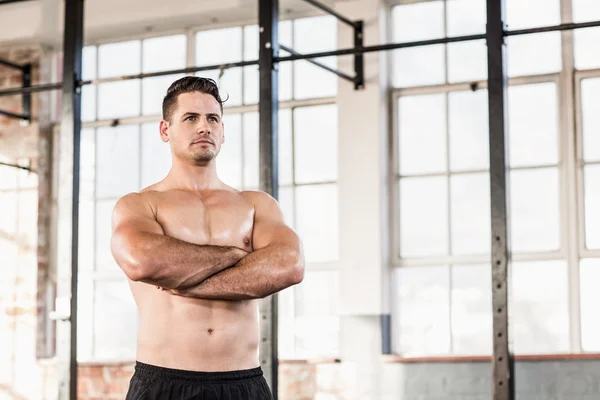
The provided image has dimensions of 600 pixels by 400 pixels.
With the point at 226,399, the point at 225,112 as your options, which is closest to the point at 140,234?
the point at 226,399

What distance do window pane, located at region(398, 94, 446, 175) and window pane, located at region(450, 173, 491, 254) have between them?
0.20 metres

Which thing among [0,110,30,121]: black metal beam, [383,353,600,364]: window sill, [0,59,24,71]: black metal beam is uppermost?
[0,59,24,71]: black metal beam

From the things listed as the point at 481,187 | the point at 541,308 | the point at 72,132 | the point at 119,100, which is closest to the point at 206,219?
the point at 72,132

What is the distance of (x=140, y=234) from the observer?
2.92 meters

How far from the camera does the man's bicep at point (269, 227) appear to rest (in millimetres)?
3043

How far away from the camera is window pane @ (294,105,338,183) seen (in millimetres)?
7184

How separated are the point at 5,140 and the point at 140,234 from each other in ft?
18.3

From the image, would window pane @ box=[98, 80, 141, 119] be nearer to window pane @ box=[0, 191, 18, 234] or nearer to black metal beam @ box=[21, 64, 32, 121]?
black metal beam @ box=[21, 64, 32, 121]

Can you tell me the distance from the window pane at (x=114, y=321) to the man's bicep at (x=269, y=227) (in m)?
4.80

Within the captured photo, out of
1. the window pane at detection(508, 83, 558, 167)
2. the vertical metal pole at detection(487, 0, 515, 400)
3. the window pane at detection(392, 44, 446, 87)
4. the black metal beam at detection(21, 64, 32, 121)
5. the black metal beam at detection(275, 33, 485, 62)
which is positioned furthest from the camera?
the black metal beam at detection(21, 64, 32, 121)

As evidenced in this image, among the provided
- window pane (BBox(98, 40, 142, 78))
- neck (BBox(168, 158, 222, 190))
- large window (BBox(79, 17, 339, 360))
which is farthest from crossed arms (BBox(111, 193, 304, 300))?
window pane (BBox(98, 40, 142, 78))

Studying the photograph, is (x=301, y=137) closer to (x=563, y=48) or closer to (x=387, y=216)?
(x=387, y=216)

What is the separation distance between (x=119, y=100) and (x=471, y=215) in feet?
9.43

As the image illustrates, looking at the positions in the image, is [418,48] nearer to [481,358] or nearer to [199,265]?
[481,358]
